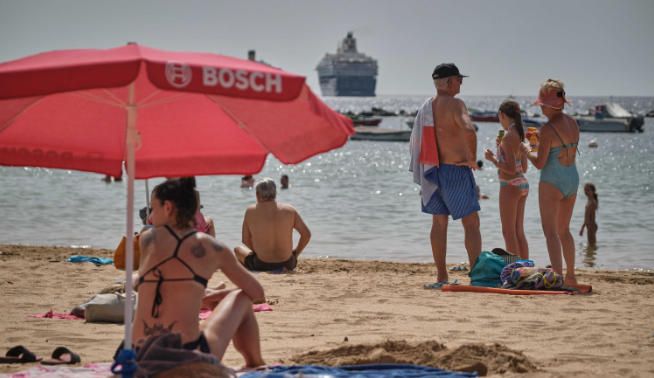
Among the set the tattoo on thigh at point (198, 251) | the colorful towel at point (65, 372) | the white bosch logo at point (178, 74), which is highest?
the white bosch logo at point (178, 74)

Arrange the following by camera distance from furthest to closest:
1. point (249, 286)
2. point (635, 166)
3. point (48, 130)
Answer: point (635, 166)
point (48, 130)
point (249, 286)

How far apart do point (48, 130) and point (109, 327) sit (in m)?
1.95

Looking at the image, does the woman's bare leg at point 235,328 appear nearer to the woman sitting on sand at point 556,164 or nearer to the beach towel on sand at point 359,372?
the beach towel on sand at point 359,372

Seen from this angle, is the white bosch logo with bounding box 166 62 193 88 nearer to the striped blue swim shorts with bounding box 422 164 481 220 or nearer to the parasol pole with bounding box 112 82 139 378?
the parasol pole with bounding box 112 82 139 378

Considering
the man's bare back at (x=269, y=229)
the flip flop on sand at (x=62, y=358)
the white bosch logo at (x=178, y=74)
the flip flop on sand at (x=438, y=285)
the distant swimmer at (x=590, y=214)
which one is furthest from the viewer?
the distant swimmer at (x=590, y=214)

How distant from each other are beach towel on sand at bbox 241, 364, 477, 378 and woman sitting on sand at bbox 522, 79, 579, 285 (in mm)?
3346

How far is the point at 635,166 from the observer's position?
48.2 meters

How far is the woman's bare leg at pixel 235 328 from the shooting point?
5.07 metres

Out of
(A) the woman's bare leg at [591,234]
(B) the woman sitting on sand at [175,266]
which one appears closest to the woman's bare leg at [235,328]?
(B) the woman sitting on sand at [175,266]

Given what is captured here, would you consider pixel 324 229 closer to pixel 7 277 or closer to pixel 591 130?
pixel 7 277

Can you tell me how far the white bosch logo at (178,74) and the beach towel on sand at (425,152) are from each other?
185 inches

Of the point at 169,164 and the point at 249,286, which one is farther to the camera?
the point at 169,164

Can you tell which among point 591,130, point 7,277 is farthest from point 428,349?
point 591,130

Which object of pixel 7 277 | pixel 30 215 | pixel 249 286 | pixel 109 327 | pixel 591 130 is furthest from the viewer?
pixel 591 130
